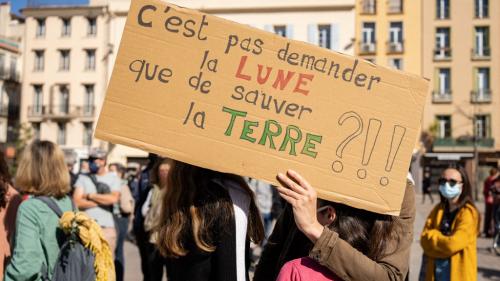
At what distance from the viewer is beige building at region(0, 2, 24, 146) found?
40906 mm

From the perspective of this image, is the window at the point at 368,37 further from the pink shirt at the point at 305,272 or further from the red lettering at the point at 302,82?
the pink shirt at the point at 305,272

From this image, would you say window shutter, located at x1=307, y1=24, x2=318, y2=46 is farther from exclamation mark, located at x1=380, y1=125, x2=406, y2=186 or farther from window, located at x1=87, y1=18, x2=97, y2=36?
exclamation mark, located at x1=380, y1=125, x2=406, y2=186

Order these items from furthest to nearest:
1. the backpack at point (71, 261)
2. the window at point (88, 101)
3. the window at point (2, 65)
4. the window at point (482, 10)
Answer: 1. the window at point (2, 65)
2. the window at point (88, 101)
3. the window at point (482, 10)
4. the backpack at point (71, 261)

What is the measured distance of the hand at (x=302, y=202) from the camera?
1950mm

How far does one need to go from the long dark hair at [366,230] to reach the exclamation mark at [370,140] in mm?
159

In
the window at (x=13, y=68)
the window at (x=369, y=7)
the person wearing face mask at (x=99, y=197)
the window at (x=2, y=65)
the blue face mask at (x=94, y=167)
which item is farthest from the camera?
the window at (x=13, y=68)

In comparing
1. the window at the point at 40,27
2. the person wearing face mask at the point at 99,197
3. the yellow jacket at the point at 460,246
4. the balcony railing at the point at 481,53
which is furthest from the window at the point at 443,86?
the yellow jacket at the point at 460,246

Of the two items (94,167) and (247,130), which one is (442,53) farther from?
(247,130)

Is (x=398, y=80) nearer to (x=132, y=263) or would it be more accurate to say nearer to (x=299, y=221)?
(x=299, y=221)

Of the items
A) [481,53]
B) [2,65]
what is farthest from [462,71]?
[2,65]

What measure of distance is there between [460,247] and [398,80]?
212 centimetres

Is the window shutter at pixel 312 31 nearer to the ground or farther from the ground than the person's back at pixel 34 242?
farther from the ground

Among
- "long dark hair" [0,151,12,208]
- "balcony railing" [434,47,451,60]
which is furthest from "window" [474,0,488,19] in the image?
"long dark hair" [0,151,12,208]

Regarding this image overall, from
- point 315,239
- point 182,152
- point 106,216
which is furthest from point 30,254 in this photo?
point 106,216
